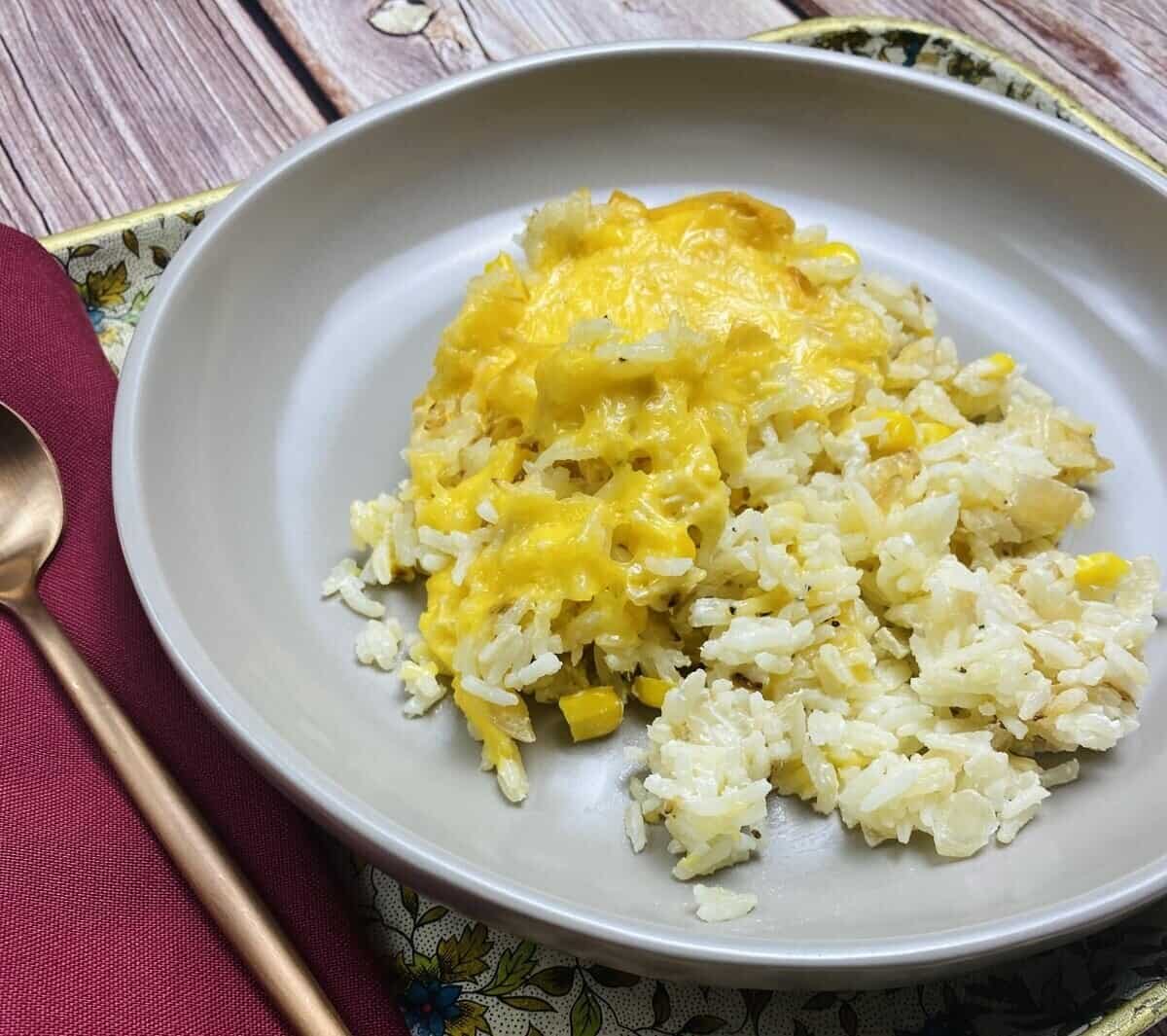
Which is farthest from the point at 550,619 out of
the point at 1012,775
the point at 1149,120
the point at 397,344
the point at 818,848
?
the point at 1149,120

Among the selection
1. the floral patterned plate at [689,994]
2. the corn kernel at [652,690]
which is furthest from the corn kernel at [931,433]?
the floral patterned plate at [689,994]

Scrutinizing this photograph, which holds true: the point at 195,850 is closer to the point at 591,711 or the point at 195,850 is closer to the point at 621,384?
the point at 591,711

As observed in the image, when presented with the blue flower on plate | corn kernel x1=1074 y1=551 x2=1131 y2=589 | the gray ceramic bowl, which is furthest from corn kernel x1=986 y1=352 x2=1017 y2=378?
the blue flower on plate

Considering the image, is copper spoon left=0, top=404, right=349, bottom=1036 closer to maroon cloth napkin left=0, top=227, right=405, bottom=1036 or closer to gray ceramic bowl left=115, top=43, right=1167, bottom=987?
maroon cloth napkin left=0, top=227, right=405, bottom=1036

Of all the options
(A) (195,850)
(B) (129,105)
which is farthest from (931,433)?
(B) (129,105)

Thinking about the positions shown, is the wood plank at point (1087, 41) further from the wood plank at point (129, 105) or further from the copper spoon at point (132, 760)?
the copper spoon at point (132, 760)

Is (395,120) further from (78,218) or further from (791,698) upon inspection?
(791,698)
